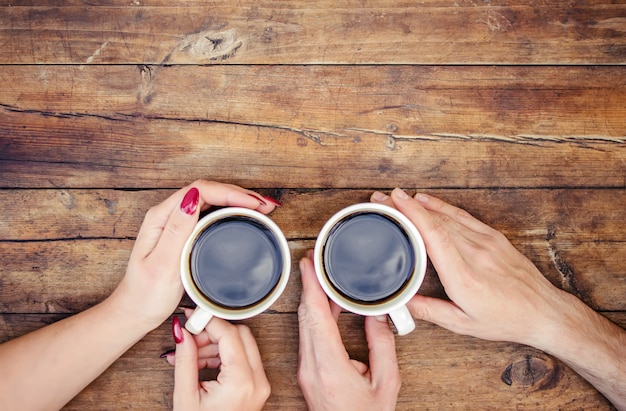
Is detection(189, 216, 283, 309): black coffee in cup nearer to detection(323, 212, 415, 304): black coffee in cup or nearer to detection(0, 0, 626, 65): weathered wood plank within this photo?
detection(323, 212, 415, 304): black coffee in cup

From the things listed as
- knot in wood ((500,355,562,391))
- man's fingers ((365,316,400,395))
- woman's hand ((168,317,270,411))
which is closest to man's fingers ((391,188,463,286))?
man's fingers ((365,316,400,395))

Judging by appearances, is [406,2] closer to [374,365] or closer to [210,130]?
[210,130]

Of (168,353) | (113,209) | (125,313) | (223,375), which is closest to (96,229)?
(113,209)

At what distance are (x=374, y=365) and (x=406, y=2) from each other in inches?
31.3

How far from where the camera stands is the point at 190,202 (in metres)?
0.92

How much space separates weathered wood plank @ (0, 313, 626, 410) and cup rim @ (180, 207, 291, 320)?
0.20 meters

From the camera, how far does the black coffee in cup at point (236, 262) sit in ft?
3.10

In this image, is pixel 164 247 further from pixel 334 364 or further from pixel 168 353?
pixel 334 364

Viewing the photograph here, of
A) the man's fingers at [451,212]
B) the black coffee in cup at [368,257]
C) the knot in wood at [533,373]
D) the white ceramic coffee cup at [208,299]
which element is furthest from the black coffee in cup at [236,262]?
the knot in wood at [533,373]

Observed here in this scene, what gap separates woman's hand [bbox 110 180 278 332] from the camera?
0.92 m

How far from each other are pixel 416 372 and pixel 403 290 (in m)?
0.28

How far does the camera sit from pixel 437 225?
96cm

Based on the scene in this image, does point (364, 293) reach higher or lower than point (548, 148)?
lower

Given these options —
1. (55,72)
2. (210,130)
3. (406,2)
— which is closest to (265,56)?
(210,130)
